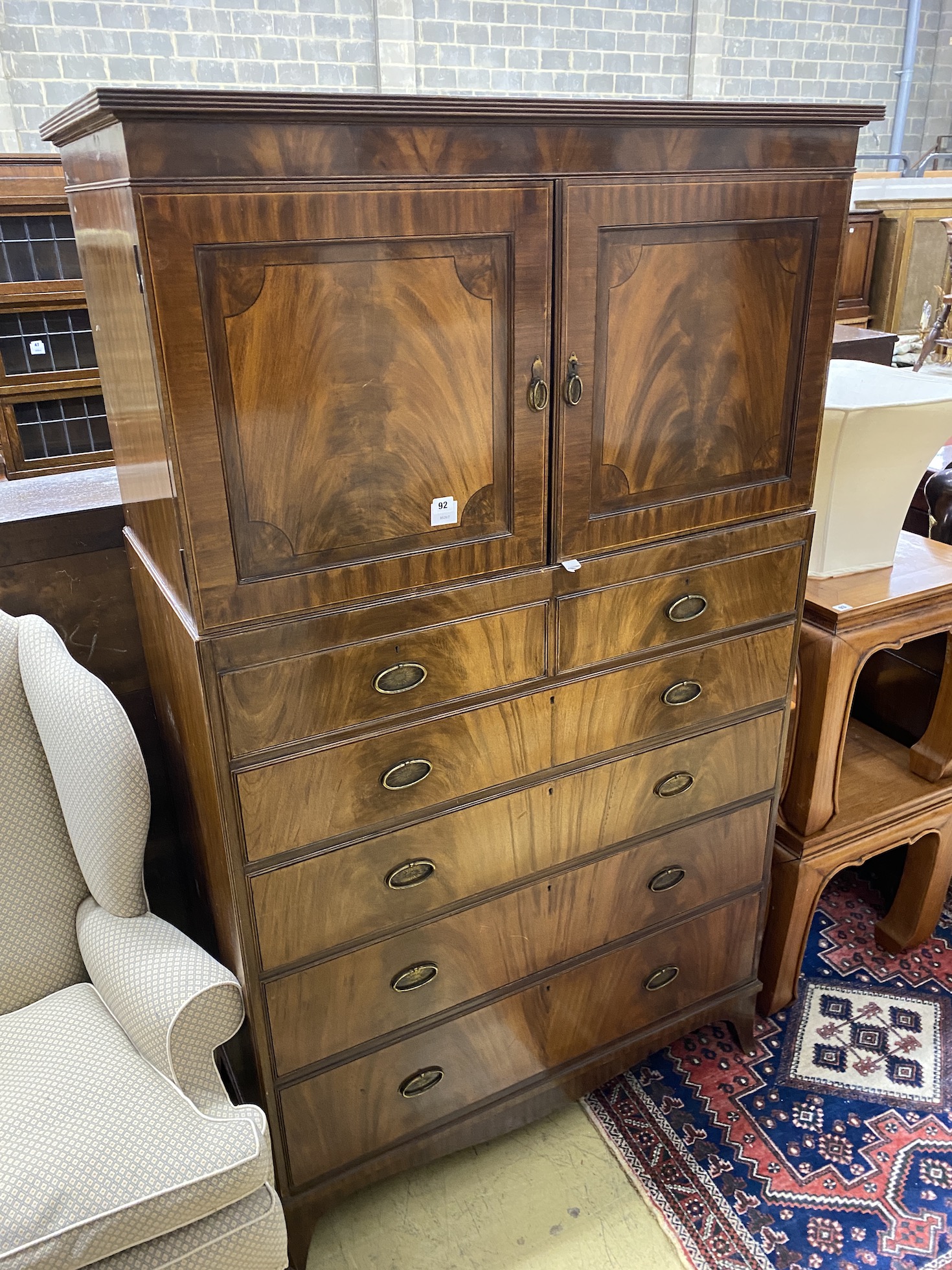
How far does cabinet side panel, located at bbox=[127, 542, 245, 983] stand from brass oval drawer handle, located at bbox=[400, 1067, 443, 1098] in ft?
1.19

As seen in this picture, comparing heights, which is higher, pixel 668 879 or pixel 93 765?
pixel 93 765

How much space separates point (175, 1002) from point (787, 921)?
1.23m

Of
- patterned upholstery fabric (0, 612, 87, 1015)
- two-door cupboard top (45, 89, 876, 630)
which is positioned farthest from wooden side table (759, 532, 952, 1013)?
patterned upholstery fabric (0, 612, 87, 1015)

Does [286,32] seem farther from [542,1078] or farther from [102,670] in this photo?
[542,1078]

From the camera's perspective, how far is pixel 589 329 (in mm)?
1229

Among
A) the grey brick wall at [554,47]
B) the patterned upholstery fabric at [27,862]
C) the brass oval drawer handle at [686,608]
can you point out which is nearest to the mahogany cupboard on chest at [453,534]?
the brass oval drawer handle at [686,608]

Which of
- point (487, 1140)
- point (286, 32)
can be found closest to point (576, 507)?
point (487, 1140)

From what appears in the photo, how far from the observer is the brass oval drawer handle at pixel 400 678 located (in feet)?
4.17

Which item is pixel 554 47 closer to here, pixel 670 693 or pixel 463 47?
pixel 463 47

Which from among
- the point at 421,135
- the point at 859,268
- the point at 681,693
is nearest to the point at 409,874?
the point at 681,693

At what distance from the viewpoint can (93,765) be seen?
1337 millimetres

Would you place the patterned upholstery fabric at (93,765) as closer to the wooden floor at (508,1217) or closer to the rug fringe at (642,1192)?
the wooden floor at (508,1217)

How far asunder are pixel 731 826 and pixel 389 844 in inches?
27.6

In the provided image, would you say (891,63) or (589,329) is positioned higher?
(891,63)
